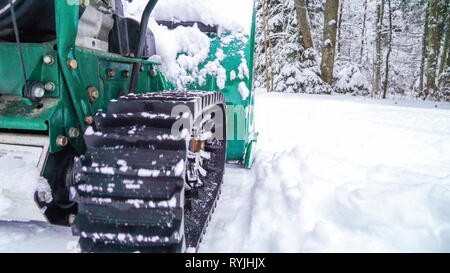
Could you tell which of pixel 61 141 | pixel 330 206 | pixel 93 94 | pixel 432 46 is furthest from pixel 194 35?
pixel 432 46

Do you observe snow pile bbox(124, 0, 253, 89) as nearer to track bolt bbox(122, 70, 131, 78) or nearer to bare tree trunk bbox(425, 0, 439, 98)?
track bolt bbox(122, 70, 131, 78)

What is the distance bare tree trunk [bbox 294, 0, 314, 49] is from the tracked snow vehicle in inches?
454

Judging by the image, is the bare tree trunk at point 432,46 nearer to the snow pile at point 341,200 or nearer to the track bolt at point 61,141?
the snow pile at point 341,200

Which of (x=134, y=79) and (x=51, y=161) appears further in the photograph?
(x=134, y=79)

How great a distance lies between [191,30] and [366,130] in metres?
3.08

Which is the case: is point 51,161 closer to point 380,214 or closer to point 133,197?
point 133,197

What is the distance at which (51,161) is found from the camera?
163 cm

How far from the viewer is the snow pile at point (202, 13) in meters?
3.07

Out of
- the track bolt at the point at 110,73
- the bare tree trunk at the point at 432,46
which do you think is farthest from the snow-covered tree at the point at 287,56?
the track bolt at the point at 110,73

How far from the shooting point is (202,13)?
3078mm

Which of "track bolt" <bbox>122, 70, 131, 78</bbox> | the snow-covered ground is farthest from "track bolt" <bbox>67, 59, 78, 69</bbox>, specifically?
the snow-covered ground

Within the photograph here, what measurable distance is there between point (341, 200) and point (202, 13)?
210cm
